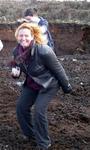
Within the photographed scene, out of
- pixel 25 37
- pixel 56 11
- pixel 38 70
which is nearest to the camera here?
pixel 25 37

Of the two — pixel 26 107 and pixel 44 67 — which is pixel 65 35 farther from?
pixel 44 67

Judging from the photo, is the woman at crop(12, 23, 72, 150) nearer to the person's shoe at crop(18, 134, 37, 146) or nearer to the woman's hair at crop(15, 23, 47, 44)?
the woman's hair at crop(15, 23, 47, 44)

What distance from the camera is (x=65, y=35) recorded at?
667 inches

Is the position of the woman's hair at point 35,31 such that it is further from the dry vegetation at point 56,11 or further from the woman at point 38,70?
the dry vegetation at point 56,11

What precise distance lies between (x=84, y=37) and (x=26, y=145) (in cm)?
1108

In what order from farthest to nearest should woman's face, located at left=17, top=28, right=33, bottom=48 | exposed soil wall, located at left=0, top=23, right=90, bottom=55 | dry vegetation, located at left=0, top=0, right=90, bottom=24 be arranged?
dry vegetation, located at left=0, top=0, right=90, bottom=24 → exposed soil wall, located at left=0, top=23, right=90, bottom=55 → woman's face, located at left=17, top=28, right=33, bottom=48

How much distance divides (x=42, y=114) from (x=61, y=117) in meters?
2.17

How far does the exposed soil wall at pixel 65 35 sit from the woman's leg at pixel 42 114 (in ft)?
36.8

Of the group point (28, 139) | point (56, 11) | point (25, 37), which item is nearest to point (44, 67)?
point (25, 37)

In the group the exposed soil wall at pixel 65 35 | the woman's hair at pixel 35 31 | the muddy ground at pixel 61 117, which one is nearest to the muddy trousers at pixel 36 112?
the muddy ground at pixel 61 117

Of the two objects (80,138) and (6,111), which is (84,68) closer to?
(6,111)

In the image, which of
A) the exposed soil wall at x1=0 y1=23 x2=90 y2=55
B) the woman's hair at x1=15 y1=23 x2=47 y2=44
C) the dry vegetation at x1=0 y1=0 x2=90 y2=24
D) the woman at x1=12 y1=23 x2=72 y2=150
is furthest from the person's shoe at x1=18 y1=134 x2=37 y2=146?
the dry vegetation at x1=0 y1=0 x2=90 y2=24

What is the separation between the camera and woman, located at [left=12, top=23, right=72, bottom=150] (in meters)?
5.35

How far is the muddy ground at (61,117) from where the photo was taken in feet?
20.3
